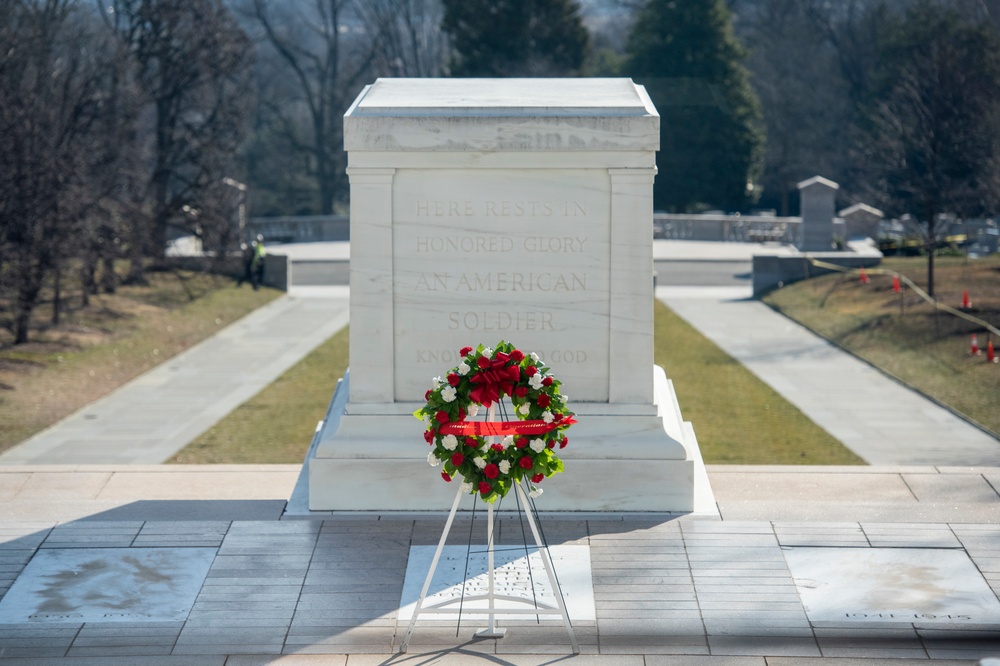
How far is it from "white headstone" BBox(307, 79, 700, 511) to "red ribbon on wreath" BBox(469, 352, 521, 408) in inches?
95.4

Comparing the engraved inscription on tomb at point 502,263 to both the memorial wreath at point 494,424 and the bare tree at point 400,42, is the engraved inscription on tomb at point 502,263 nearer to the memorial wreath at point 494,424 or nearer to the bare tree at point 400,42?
the memorial wreath at point 494,424

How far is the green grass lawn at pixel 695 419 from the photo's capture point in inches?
538

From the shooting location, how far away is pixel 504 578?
7461 millimetres

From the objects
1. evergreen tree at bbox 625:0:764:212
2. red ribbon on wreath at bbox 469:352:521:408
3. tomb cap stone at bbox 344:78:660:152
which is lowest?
red ribbon on wreath at bbox 469:352:521:408

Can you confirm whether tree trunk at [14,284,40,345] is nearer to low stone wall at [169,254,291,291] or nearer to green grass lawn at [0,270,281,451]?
green grass lawn at [0,270,281,451]

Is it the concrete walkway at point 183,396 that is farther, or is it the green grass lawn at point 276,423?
the concrete walkway at point 183,396

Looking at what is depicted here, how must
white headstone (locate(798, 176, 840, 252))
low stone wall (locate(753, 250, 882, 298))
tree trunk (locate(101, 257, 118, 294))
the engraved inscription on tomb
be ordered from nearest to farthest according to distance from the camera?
the engraved inscription on tomb < tree trunk (locate(101, 257, 118, 294)) < low stone wall (locate(753, 250, 882, 298)) < white headstone (locate(798, 176, 840, 252))

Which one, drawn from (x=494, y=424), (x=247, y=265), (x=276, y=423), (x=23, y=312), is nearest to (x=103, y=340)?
(x=23, y=312)

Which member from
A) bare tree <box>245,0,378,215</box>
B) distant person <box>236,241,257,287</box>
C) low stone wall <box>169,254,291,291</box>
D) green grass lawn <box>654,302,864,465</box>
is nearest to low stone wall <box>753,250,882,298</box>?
green grass lawn <box>654,302,864,465</box>

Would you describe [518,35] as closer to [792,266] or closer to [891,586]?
[792,266]

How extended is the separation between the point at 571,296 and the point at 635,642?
2.79 metres

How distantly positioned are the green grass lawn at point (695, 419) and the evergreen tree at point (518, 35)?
86.2 feet

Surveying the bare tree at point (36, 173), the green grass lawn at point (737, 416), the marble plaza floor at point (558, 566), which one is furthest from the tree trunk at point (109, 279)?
the marble plaza floor at point (558, 566)

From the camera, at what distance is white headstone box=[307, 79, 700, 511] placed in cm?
859
